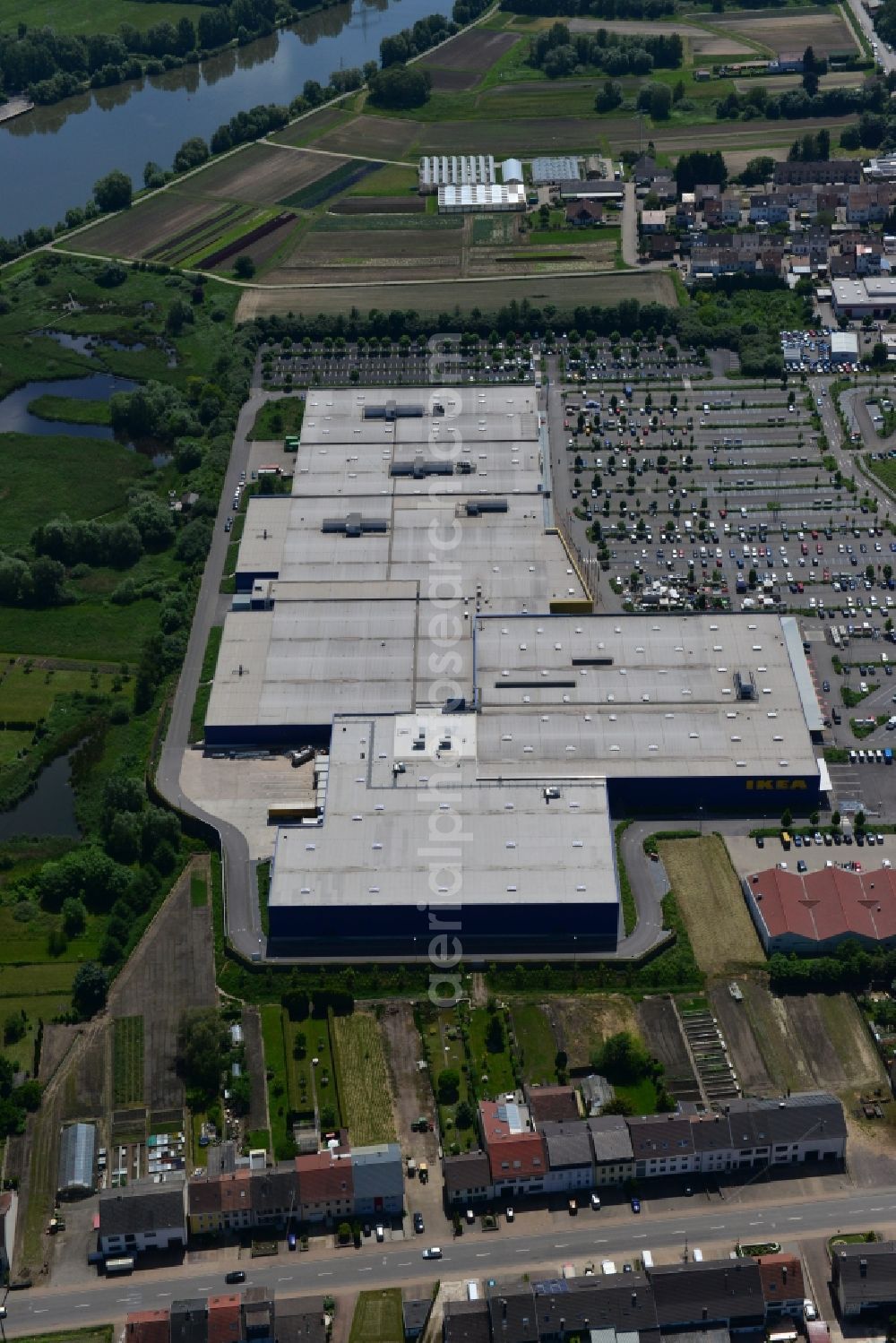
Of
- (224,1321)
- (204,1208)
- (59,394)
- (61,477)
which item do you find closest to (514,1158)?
(204,1208)

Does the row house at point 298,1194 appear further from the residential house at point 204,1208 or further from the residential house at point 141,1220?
the residential house at point 141,1220

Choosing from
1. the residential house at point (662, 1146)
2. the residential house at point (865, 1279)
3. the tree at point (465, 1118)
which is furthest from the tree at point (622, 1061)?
the residential house at point (865, 1279)

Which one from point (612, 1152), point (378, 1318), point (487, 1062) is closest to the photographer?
point (378, 1318)

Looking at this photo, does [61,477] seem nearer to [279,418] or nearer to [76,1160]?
[279,418]

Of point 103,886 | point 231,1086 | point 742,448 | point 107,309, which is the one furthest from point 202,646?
point 107,309

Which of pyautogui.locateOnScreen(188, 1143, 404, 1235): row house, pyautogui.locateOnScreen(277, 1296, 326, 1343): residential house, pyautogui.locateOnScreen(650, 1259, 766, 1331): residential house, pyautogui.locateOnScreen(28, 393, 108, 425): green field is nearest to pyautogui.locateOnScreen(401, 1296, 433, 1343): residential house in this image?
pyautogui.locateOnScreen(277, 1296, 326, 1343): residential house

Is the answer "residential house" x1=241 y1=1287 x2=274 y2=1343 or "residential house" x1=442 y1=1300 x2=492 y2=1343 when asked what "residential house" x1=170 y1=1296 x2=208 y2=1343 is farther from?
"residential house" x1=442 y1=1300 x2=492 y2=1343
